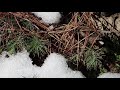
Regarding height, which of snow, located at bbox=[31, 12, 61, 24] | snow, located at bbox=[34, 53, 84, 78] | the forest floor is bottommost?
snow, located at bbox=[34, 53, 84, 78]

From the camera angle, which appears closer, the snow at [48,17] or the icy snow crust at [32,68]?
the icy snow crust at [32,68]

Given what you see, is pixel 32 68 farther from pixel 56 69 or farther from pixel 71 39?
pixel 71 39

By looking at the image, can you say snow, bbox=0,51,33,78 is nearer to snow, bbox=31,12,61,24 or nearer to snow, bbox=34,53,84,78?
snow, bbox=34,53,84,78

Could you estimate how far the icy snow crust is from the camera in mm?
1314

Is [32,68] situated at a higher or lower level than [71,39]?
lower

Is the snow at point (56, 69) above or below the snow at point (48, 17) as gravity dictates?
below

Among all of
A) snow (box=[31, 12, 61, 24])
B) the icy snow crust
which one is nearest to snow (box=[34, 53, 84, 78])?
the icy snow crust

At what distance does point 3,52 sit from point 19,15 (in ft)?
0.73

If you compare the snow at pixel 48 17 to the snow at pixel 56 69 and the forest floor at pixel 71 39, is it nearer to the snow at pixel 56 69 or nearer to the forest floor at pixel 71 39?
the forest floor at pixel 71 39

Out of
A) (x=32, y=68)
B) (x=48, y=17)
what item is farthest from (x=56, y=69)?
(x=48, y=17)

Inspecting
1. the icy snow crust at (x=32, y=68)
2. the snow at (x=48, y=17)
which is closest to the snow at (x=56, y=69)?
the icy snow crust at (x=32, y=68)

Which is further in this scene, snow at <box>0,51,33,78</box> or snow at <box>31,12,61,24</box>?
snow at <box>31,12,61,24</box>

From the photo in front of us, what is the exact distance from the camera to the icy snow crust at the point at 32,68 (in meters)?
1.31

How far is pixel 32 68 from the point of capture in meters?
1.34
